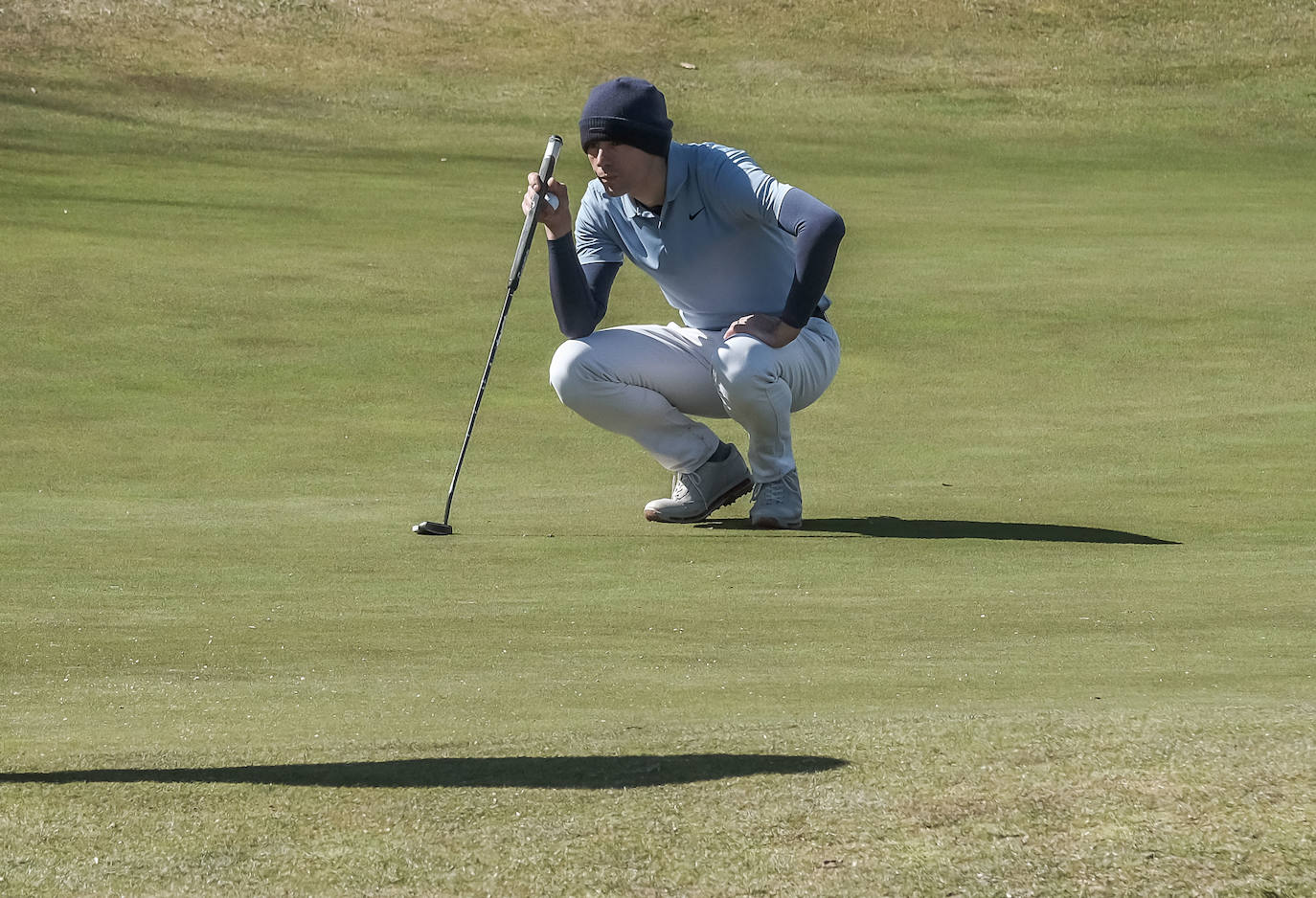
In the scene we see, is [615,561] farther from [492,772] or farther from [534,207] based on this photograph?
[492,772]

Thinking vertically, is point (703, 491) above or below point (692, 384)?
below

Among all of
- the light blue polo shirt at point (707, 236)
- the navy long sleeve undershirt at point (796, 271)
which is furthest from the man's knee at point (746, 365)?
the light blue polo shirt at point (707, 236)

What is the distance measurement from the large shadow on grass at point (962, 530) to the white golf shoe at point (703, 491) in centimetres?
7

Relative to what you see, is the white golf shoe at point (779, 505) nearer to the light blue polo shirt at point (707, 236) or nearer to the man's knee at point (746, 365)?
the man's knee at point (746, 365)

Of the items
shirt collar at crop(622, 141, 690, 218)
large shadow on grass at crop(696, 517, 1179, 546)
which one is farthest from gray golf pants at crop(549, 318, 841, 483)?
shirt collar at crop(622, 141, 690, 218)

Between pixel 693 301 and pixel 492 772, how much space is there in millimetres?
3646

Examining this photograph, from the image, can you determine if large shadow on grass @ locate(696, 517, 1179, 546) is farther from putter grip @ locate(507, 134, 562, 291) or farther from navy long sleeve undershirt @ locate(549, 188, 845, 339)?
putter grip @ locate(507, 134, 562, 291)

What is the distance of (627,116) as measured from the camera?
227 inches

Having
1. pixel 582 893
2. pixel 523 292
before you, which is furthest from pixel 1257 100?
pixel 582 893

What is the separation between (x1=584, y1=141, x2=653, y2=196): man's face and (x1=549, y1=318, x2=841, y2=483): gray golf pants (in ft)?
1.68

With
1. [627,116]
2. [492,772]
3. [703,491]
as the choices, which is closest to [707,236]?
[627,116]

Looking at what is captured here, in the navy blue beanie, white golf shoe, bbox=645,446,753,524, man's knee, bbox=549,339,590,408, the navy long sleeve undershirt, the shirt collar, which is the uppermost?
the navy blue beanie

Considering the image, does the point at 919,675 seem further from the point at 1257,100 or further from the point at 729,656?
the point at 1257,100

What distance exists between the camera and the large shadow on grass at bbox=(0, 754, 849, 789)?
2693mm
